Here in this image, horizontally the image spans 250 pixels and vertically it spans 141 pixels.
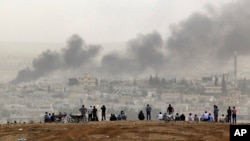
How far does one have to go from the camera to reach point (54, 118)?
4897 centimetres

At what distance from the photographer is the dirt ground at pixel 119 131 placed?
3972 centimetres

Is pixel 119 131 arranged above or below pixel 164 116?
below

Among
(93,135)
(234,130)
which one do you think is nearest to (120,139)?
(93,135)

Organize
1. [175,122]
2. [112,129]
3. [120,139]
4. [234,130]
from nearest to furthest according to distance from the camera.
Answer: [234,130] → [120,139] → [112,129] → [175,122]

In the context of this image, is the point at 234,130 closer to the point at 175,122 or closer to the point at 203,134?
the point at 203,134

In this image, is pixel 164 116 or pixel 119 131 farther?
pixel 164 116

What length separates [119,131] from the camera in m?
41.4

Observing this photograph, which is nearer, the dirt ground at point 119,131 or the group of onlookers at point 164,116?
the dirt ground at point 119,131

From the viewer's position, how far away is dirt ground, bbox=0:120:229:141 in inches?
1564

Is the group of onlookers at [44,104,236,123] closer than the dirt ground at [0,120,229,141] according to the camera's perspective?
No

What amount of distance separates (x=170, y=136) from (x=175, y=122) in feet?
17.9

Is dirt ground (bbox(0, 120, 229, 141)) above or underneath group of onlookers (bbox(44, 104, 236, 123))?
underneath

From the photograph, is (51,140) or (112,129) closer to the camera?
(51,140)

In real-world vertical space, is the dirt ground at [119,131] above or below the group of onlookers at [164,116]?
below
